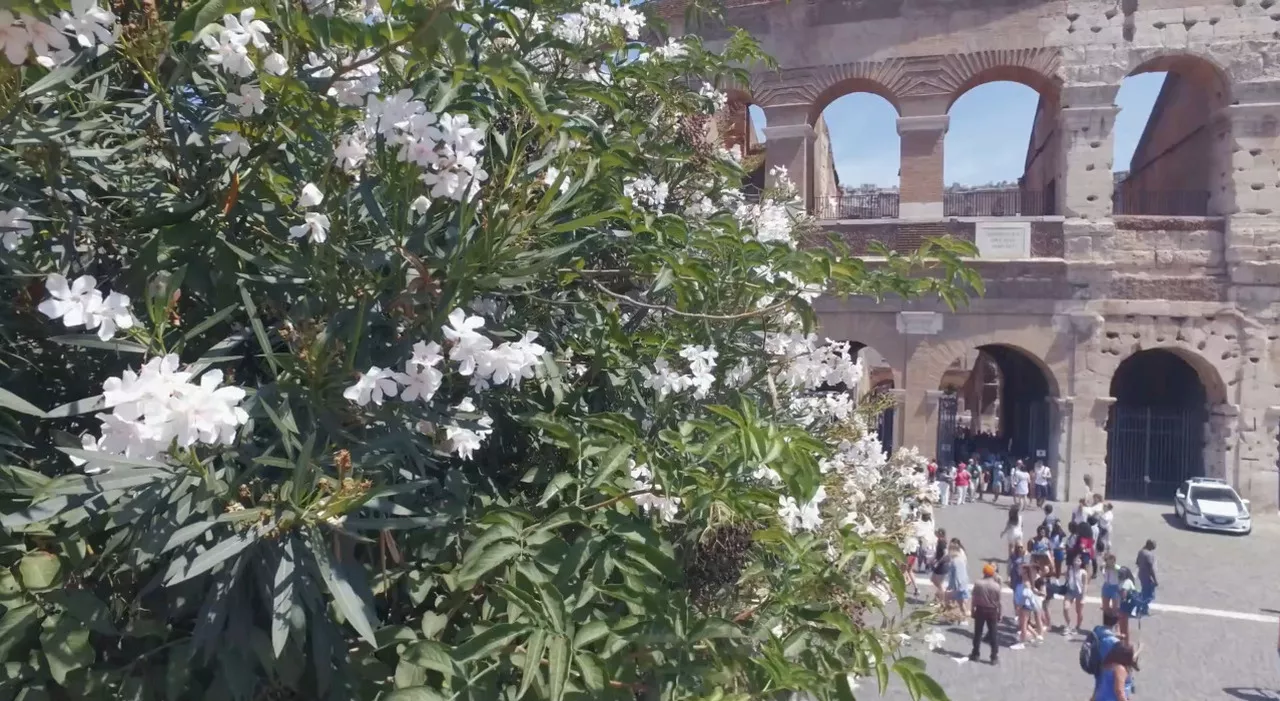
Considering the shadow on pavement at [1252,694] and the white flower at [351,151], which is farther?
the shadow on pavement at [1252,694]

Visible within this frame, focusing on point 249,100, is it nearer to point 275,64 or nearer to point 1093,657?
point 275,64

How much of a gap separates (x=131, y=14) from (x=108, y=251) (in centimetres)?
46

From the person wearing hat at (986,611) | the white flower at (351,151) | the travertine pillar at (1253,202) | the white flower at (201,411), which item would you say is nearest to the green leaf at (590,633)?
the white flower at (201,411)

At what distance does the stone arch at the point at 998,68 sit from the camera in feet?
50.5

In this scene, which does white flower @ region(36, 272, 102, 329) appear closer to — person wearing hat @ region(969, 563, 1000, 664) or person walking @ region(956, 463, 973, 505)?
person wearing hat @ region(969, 563, 1000, 664)

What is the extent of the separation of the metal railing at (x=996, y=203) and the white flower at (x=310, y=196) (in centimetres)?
1634

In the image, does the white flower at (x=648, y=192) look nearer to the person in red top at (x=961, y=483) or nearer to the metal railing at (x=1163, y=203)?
the person in red top at (x=961, y=483)

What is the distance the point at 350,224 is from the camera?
1.62m

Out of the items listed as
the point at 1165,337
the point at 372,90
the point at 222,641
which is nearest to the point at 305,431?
the point at 222,641

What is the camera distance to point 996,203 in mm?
16438

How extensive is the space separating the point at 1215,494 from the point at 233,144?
663 inches

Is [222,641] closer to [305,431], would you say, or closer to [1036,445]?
[305,431]

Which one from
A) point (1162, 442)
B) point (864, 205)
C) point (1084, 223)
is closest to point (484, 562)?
point (1084, 223)

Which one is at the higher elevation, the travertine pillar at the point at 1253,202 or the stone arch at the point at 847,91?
the stone arch at the point at 847,91
